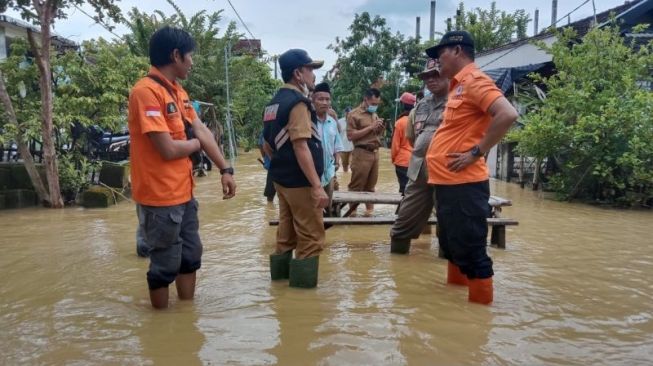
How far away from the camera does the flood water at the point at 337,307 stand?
3170 mm

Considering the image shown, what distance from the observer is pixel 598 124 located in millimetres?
9055

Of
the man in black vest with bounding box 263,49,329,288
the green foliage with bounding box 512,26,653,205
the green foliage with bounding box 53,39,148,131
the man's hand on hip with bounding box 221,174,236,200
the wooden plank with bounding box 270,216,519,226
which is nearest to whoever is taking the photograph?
the man's hand on hip with bounding box 221,174,236,200

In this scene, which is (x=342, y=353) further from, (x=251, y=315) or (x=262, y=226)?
(x=262, y=226)

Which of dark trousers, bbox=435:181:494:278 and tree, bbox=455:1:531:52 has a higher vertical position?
tree, bbox=455:1:531:52

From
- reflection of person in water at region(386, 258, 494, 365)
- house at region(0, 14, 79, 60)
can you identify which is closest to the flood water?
reflection of person in water at region(386, 258, 494, 365)

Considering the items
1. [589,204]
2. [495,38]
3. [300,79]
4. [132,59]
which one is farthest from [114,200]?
[495,38]

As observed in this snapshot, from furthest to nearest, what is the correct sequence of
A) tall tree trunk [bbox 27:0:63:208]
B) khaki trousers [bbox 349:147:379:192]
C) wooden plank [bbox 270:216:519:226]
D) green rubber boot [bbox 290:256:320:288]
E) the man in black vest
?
tall tree trunk [bbox 27:0:63:208]
khaki trousers [bbox 349:147:379:192]
wooden plank [bbox 270:216:519:226]
green rubber boot [bbox 290:256:320:288]
the man in black vest

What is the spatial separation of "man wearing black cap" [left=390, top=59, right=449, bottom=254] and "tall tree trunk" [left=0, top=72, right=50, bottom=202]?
6097mm

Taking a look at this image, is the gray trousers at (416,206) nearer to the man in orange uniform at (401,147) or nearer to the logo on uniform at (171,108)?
the man in orange uniform at (401,147)

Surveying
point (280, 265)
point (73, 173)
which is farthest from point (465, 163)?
point (73, 173)

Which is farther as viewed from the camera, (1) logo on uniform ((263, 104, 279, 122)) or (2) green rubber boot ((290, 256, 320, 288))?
(2) green rubber boot ((290, 256, 320, 288))

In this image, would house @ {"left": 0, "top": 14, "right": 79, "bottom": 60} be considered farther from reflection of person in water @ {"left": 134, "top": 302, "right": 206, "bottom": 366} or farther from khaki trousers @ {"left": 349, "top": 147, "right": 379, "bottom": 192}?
reflection of person in water @ {"left": 134, "top": 302, "right": 206, "bottom": 366}

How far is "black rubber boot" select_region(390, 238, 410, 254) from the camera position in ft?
18.2

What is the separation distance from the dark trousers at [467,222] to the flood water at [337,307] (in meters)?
0.33
